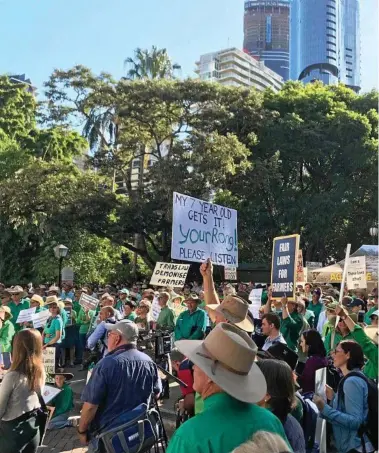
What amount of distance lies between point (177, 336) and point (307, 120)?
86.4 feet

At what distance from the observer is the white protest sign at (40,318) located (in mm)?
9008

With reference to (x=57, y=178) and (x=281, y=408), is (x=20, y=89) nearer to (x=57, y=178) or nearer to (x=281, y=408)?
(x=57, y=178)

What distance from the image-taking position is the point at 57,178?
1021 inches

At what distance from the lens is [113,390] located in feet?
13.3

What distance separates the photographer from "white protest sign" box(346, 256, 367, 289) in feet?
30.1

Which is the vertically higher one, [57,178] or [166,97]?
[166,97]

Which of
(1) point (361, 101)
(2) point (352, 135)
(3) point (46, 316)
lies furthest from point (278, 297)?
(1) point (361, 101)

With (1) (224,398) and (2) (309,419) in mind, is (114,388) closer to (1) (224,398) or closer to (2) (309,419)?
(2) (309,419)

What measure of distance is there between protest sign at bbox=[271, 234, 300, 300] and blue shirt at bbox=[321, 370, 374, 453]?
150 inches

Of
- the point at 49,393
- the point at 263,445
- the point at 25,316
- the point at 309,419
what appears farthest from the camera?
the point at 25,316

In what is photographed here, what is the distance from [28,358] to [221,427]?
8.00ft

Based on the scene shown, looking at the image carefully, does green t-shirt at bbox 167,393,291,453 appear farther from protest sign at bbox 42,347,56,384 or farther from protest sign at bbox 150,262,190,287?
protest sign at bbox 150,262,190,287

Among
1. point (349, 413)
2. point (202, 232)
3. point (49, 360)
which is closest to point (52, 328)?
point (49, 360)

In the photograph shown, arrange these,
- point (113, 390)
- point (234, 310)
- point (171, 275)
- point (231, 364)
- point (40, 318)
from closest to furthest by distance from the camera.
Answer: point (231, 364) < point (113, 390) < point (234, 310) < point (40, 318) < point (171, 275)
